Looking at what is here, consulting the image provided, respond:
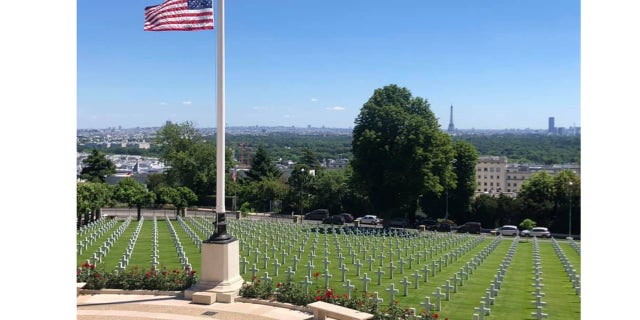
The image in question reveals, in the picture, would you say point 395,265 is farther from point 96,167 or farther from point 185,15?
point 96,167

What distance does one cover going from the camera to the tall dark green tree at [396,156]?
4106cm

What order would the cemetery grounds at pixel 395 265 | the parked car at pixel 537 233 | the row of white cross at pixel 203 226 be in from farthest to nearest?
1. the parked car at pixel 537 233
2. the row of white cross at pixel 203 226
3. the cemetery grounds at pixel 395 265

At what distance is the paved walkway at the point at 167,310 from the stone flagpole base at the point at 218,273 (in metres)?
0.35

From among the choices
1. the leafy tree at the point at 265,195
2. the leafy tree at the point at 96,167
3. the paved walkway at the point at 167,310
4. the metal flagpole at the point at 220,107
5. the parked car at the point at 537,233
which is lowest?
the parked car at the point at 537,233

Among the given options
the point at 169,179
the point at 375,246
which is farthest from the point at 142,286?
the point at 169,179

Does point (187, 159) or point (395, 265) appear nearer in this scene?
point (395, 265)

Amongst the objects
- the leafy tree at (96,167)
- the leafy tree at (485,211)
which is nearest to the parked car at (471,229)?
the leafy tree at (485,211)

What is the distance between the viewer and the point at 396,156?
4147 cm

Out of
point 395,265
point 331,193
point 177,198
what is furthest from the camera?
point 331,193

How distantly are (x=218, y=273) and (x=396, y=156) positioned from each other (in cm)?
2809

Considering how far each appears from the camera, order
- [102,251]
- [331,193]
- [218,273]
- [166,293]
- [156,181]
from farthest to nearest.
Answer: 1. [156,181]
2. [331,193]
3. [102,251]
4. [166,293]
5. [218,273]

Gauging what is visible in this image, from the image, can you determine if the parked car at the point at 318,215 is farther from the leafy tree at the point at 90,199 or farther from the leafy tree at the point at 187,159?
the leafy tree at the point at 90,199

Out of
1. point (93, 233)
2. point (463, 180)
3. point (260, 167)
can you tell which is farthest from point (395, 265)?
point (260, 167)

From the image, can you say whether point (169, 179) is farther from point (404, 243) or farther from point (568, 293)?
point (568, 293)
